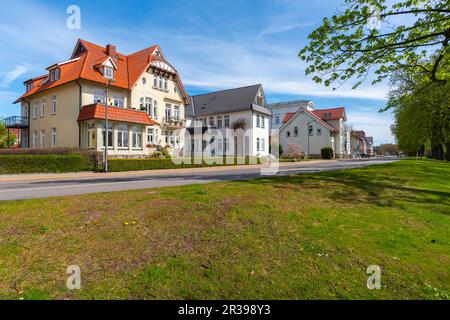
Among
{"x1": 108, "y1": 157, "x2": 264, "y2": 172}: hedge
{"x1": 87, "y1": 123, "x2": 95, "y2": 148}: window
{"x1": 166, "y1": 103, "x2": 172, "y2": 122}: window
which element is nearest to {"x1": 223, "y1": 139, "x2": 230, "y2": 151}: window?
{"x1": 166, "y1": 103, "x2": 172, "y2": 122}: window

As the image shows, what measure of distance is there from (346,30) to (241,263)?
33.3ft

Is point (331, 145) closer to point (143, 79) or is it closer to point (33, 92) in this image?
point (143, 79)

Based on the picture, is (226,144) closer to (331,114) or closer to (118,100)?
(118,100)

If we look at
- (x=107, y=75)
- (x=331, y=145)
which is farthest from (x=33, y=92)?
(x=331, y=145)

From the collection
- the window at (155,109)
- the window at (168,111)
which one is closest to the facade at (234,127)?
the window at (168,111)

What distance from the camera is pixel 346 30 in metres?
10.4

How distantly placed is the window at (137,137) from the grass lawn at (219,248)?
22630mm

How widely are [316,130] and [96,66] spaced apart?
47.1 meters

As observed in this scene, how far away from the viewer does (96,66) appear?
2839 cm

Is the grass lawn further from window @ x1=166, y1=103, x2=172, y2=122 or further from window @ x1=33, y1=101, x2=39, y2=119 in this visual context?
window @ x1=33, y1=101, x2=39, y2=119

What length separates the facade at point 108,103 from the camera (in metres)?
26.4

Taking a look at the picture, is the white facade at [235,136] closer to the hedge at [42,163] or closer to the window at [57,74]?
the window at [57,74]

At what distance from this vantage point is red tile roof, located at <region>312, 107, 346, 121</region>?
209 ft

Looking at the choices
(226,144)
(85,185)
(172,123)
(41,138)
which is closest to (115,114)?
(172,123)
